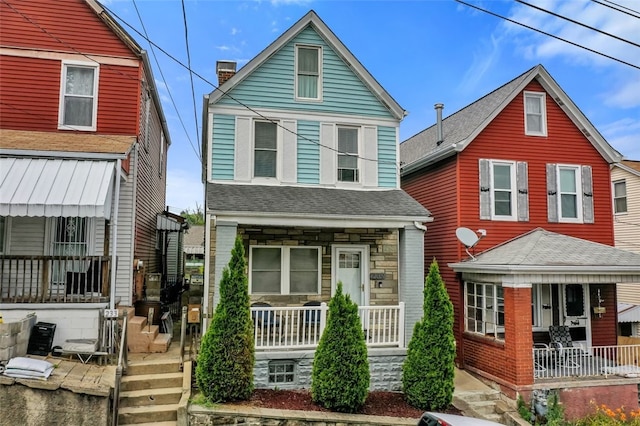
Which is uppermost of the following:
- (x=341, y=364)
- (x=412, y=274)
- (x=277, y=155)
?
(x=277, y=155)

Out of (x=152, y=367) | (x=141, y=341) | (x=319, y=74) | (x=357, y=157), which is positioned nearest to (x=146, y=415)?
(x=152, y=367)

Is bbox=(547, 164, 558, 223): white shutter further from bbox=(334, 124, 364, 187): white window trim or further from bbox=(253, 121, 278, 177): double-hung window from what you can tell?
bbox=(253, 121, 278, 177): double-hung window

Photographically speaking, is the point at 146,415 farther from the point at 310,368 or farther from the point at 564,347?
the point at 564,347

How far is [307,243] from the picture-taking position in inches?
467

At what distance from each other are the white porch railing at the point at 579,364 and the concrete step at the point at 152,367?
8.16 metres

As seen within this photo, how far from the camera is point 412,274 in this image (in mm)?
10898

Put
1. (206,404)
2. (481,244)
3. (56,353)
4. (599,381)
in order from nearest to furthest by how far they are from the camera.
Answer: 1. (206,404)
2. (56,353)
3. (599,381)
4. (481,244)

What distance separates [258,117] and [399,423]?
8.09 m

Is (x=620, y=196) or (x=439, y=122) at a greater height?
(x=439, y=122)

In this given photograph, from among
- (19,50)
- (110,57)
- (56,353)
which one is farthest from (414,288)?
(19,50)

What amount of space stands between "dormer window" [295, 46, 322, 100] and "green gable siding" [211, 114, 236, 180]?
2124 mm

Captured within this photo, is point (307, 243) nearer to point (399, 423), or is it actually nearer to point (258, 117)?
point (258, 117)

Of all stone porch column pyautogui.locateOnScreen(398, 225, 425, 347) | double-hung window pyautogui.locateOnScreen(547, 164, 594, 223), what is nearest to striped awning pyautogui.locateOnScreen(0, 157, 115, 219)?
stone porch column pyautogui.locateOnScreen(398, 225, 425, 347)

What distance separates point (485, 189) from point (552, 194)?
227cm
